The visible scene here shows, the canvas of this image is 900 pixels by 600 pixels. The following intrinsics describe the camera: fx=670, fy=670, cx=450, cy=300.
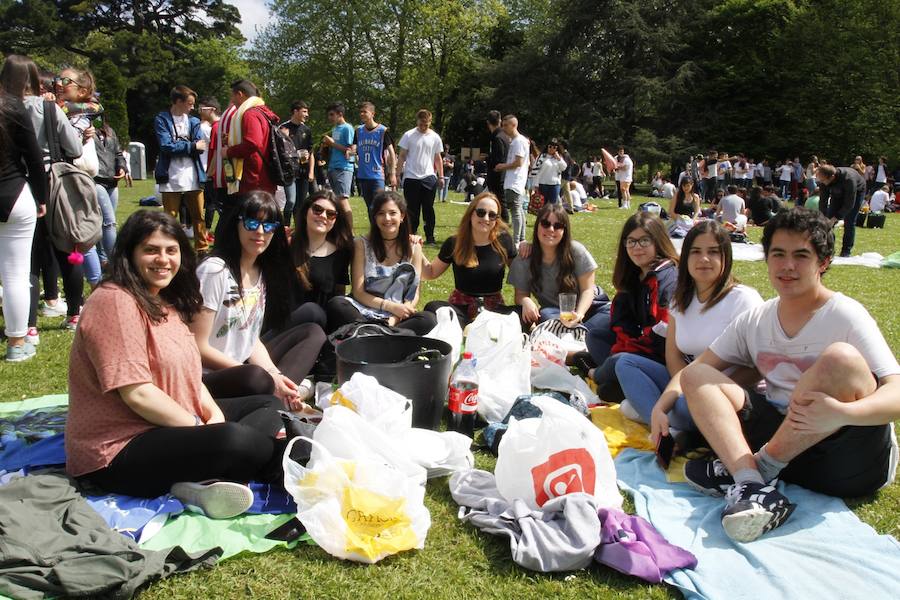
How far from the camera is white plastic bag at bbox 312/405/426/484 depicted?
9.07ft

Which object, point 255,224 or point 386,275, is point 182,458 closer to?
point 255,224

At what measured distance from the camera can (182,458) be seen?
2725 mm

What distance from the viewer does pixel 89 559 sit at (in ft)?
7.42

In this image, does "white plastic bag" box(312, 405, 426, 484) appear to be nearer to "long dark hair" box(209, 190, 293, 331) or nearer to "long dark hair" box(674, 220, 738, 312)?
"long dark hair" box(209, 190, 293, 331)

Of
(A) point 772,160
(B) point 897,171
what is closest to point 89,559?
(B) point 897,171

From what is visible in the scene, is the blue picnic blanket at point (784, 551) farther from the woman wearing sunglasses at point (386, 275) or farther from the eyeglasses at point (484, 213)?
the eyeglasses at point (484, 213)

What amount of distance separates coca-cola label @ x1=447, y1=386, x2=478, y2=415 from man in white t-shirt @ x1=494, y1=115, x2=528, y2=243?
5937mm

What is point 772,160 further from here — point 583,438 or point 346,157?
point 583,438

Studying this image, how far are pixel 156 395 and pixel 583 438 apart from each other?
1.72 metres

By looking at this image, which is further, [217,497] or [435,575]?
[217,497]

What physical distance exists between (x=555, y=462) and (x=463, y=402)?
96cm

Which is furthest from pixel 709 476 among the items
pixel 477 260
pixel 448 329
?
pixel 477 260

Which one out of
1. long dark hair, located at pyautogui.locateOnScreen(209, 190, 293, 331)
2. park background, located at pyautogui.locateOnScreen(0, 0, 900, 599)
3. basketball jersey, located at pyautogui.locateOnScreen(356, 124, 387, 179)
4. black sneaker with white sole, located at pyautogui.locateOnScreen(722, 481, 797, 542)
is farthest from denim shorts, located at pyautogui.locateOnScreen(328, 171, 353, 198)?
park background, located at pyautogui.locateOnScreen(0, 0, 900, 599)

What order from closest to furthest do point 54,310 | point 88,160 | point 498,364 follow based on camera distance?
point 498,364 → point 54,310 → point 88,160
